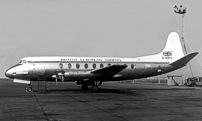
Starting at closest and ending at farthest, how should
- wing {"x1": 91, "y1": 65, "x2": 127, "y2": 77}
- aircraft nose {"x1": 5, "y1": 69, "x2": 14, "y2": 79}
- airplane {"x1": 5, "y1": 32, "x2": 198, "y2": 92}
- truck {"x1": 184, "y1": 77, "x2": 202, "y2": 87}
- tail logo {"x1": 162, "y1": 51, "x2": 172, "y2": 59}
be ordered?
wing {"x1": 91, "y1": 65, "x2": 127, "y2": 77}
airplane {"x1": 5, "y1": 32, "x2": 198, "y2": 92}
aircraft nose {"x1": 5, "y1": 69, "x2": 14, "y2": 79}
tail logo {"x1": 162, "y1": 51, "x2": 172, "y2": 59}
truck {"x1": 184, "y1": 77, "x2": 202, "y2": 87}

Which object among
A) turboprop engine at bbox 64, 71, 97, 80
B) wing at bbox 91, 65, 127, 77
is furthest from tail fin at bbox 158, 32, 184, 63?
turboprop engine at bbox 64, 71, 97, 80

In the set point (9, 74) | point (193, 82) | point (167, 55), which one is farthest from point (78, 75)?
point (193, 82)

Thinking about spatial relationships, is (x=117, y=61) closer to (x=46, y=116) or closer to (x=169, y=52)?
(x=169, y=52)

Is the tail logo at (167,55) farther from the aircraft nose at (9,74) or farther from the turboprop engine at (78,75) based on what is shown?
the aircraft nose at (9,74)

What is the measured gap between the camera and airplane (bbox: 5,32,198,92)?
74.7 feet

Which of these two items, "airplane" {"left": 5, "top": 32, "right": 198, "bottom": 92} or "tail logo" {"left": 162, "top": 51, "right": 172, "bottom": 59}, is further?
"tail logo" {"left": 162, "top": 51, "right": 172, "bottom": 59}

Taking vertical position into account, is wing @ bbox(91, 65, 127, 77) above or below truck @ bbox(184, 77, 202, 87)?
above

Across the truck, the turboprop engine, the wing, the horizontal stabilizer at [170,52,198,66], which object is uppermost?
the horizontal stabilizer at [170,52,198,66]

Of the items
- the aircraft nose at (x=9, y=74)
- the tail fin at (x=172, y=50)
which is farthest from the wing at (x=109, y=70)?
the aircraft nose at (x=9, y=74)

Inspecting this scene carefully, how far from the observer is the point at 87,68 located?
79.5ft

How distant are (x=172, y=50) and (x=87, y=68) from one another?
36.4 ft

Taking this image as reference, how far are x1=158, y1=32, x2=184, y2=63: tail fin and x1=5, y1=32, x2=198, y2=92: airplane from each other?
1.46 feet

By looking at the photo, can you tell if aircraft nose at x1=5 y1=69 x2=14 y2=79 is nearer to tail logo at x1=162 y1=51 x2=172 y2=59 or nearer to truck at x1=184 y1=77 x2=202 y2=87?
tail logo at x1=162 y1=51 x2=172 y2=59

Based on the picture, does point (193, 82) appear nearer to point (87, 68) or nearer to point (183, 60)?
point (183, 60)
